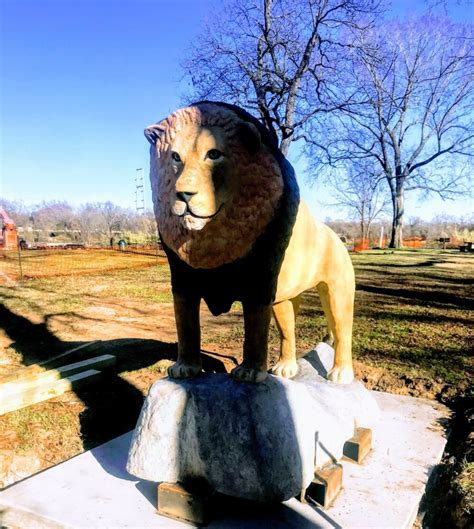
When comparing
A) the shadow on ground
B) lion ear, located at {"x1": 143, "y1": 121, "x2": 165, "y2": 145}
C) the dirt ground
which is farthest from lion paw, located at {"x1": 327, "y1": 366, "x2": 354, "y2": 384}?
lion ear, located at {"x1": 143, "y1": 121, "x2": 165, "y2": 145}

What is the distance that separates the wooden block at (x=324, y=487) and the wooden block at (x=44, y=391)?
8.83 ft

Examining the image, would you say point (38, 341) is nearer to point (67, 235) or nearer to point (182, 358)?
point (182, 358)

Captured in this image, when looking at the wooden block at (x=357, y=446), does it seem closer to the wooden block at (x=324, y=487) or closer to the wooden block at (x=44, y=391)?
the wooden block at (x=324, y=487)

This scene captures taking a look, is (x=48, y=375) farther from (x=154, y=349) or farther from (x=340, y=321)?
(x=340, y=321)

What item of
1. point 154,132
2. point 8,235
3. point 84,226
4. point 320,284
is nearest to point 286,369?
point 320,284

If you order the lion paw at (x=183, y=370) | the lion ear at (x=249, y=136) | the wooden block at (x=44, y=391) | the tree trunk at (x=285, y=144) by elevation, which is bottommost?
the wooden block at (x=44, y=391)

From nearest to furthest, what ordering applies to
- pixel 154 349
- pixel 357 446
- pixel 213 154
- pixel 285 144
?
pixel 213 154, pixel 357 446, pixel 154 349, pixel 285 144

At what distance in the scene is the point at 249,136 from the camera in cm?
223

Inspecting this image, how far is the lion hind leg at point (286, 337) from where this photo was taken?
3605 millimetres

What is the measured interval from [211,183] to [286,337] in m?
1.84

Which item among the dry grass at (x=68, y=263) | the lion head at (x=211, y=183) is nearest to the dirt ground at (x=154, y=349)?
the lion head at (x=211, y=183)

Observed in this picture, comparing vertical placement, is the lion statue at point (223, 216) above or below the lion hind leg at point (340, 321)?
above

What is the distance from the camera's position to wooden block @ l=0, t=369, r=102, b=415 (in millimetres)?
4133

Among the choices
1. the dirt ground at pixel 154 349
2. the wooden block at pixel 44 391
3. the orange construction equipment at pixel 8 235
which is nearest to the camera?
the dirt ground at pixel 154 349
